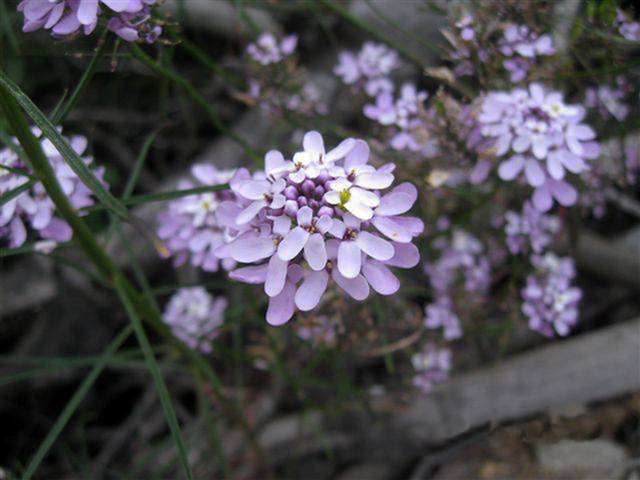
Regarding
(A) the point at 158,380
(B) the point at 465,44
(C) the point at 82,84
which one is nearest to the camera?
(C) the point at 82,84

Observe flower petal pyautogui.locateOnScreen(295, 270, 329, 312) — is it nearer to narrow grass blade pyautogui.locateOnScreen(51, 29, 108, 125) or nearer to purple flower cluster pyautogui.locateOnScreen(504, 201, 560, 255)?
narrow grass blade pyautogui.locateOnScreen(51, 29, 108, 125)

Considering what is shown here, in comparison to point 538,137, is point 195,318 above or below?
below

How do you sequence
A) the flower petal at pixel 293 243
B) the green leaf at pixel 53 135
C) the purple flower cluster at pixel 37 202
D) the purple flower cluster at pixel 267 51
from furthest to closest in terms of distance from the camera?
1. the purple flower cluster at pixel 267 51
2. the purple flower cluster at pixel 37 202
3. the green leaf at pixel 53 135
4. the flower petal at pixel 293 243

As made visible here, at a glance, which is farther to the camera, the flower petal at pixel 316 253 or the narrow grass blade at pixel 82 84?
the narrow grass blade at pixel 82 84

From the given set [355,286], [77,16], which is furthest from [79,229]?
[355,286]

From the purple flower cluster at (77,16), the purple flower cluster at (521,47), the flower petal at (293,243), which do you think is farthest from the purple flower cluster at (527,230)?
the purple flower cluster at (77,16)

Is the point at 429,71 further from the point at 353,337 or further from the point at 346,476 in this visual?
the point at 346,476

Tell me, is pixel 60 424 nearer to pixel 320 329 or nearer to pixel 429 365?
pixel 320 329

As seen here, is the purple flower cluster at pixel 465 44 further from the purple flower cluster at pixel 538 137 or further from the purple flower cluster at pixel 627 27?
the purple flower cluster at pixel 627 27
